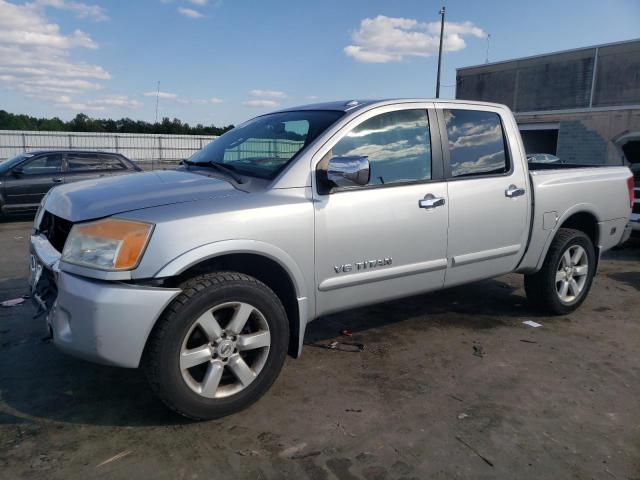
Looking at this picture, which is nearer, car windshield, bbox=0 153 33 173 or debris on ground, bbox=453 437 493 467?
debris on ground, bbox=453 437 493 467

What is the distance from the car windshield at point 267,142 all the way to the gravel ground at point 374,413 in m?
1.43

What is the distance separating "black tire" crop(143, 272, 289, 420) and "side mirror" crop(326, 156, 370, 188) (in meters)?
0.81

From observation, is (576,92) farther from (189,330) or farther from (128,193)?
(189,330)

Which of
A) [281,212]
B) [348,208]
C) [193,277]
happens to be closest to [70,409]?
[193,277]

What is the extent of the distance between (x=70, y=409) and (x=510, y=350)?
3.08m

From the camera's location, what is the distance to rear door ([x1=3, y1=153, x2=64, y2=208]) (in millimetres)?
10398

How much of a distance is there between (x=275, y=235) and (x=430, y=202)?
126 cm

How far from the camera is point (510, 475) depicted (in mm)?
2412

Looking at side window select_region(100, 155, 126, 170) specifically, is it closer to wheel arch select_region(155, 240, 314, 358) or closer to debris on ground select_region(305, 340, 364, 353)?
debris on ground select_region(305, 340, 364, 353)

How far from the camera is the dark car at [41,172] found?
34.1ft

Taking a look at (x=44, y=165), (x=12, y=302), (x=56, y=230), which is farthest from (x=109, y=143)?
(x=56, y=230)

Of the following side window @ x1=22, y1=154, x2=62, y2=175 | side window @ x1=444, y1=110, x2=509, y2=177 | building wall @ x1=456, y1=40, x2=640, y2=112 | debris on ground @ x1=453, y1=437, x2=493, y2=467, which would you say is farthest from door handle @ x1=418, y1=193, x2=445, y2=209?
building wall @ x1=456, y1=40, x2=640, y2=112

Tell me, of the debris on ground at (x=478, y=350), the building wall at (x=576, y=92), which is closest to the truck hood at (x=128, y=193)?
the debris on ground at (x=478, y=350)

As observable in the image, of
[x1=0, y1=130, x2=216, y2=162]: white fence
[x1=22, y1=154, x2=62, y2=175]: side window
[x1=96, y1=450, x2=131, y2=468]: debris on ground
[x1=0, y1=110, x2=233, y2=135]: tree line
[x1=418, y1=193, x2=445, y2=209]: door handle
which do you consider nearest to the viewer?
[x1=96, y1=450, x2=131, y2=468]: debris on ground
